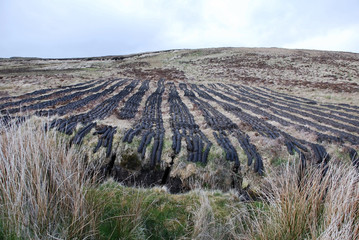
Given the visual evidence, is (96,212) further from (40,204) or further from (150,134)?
(150,134)

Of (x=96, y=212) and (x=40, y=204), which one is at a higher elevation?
(x=40, y=204)

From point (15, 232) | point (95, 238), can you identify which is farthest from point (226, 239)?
point (15, 232)

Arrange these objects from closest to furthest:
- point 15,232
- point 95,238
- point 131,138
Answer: point 15,232, point 95,238, point 131,138

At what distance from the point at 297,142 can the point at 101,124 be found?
4.48 meters

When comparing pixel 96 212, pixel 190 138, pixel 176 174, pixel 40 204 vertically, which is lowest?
pixel 176 174

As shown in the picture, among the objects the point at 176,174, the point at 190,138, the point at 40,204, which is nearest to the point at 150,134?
the point at 190,138

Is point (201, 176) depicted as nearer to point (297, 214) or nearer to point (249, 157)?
point (249, 157)

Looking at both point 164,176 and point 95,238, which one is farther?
point 164,176

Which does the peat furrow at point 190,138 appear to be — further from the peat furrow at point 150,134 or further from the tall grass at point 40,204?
the tall grass at point 40,204

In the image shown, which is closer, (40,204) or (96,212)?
(40,204)

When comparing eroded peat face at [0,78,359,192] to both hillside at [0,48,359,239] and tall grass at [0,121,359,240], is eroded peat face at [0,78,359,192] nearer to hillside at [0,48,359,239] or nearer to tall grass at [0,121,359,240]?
hillside at [0,48,359,239]

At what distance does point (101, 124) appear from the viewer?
5172 mm

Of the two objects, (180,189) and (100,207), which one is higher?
(100,207)

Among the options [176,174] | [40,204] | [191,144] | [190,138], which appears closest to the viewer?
[40,204]
